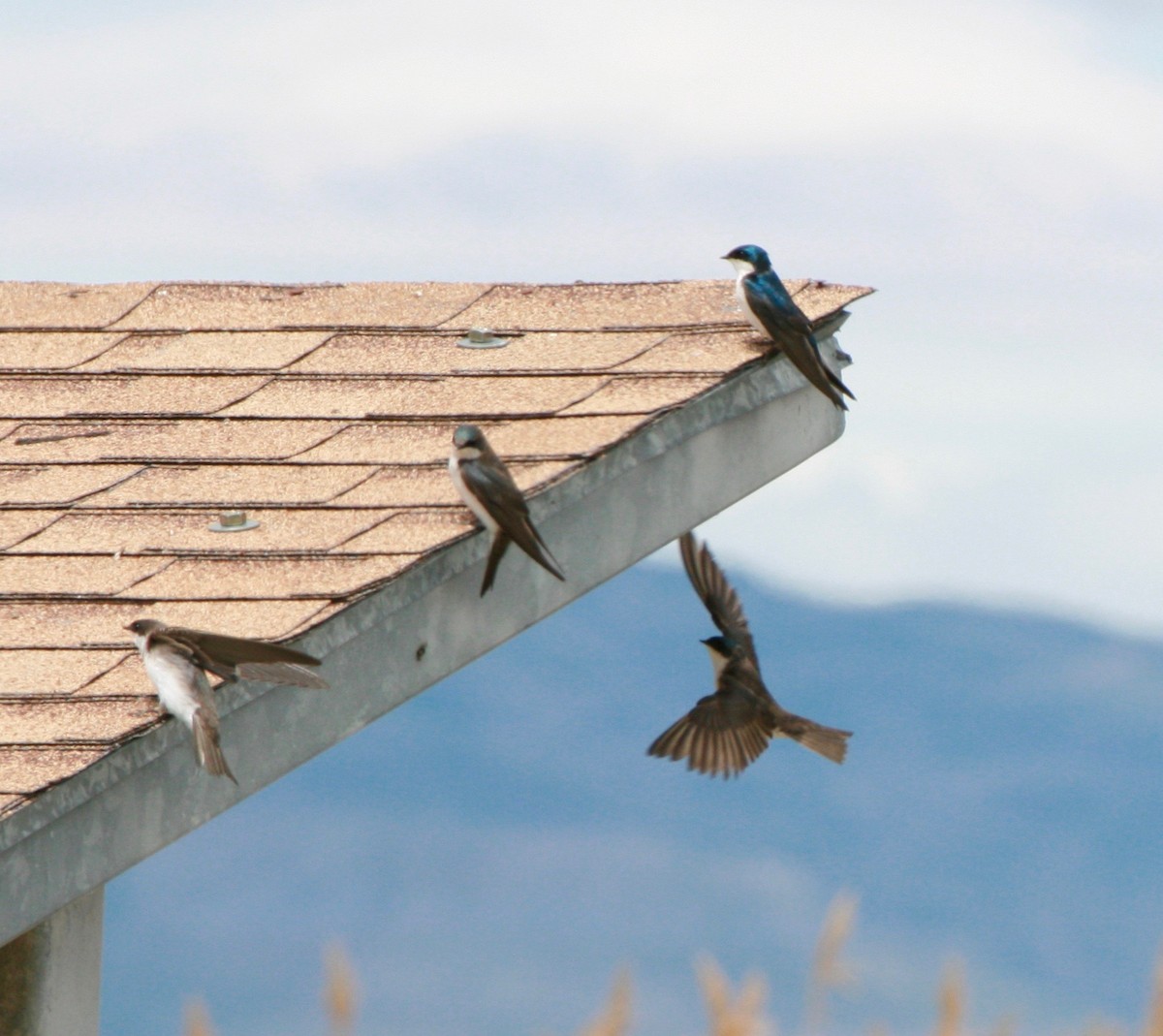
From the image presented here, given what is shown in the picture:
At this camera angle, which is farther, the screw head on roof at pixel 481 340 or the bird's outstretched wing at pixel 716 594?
the bird's outstretched wing at pixel 716 594

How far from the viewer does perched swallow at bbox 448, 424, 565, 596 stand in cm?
321

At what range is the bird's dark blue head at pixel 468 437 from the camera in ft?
11.4

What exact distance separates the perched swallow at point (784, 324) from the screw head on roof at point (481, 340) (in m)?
0.56

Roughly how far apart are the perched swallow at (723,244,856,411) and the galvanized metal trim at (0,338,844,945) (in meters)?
0.04

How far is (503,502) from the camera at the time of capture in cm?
320

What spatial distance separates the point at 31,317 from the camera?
4.85m

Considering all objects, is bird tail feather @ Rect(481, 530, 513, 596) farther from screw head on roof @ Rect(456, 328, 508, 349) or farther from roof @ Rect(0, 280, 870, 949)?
screw head on roof @ Rect(456, 328, 508, 349)

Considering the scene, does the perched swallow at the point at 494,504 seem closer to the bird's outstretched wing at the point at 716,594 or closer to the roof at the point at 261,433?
the roof at the point at 261,433

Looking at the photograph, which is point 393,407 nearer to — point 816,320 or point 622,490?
point 622,490

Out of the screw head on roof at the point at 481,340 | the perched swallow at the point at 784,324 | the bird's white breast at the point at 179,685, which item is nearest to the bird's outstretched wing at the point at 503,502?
the bird's white breast at the point at 179,685

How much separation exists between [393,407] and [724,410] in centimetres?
72

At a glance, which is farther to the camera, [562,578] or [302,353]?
[302,353]

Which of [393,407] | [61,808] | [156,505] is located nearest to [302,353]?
[393,407]

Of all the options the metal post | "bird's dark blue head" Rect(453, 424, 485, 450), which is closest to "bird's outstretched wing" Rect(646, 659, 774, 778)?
"bird's dark blue head" Rect(453, 424, 485, 450)
